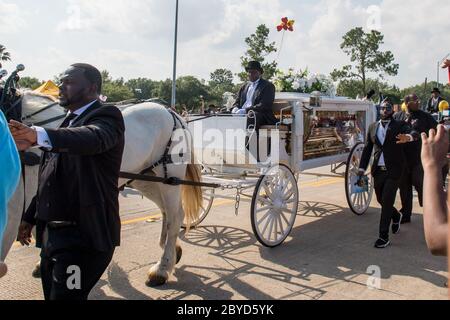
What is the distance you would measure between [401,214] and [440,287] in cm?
244

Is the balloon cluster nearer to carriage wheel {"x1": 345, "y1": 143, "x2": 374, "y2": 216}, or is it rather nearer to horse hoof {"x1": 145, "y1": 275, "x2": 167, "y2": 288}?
carriage wheel {"x1": 345, "y1": 143, "x2": 374, "y2": 216}

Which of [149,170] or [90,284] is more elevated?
[149,170]

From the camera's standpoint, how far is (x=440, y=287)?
14.4 feet

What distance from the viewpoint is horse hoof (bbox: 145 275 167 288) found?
441cm

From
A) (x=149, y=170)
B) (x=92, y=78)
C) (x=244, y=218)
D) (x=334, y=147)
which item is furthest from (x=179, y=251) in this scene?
(x=334, y=147)

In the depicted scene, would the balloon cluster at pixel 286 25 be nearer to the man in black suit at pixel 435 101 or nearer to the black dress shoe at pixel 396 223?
the black dress shoe at pixel 396 223

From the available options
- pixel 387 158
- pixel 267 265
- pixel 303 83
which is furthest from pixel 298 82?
pixel 267 265

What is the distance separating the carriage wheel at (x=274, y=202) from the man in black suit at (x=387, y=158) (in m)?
1.12

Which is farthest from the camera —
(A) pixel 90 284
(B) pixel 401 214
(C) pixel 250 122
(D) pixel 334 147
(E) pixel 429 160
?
(D) pixel 334 147

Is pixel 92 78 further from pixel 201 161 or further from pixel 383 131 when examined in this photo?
pixel 383 131

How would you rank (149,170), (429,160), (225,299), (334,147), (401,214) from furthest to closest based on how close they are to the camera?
(334,147), (401,214), (149,170), (225,299), (429,160)

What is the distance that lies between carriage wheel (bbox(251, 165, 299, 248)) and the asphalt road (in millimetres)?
169

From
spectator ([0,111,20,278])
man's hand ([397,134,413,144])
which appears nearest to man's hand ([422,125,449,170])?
spectator ([0,111,20,278])

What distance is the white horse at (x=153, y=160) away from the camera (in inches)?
170
